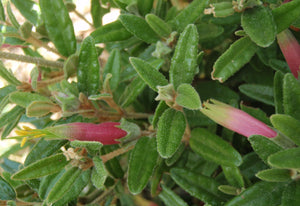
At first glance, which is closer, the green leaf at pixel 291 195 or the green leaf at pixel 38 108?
the green leaf at pixel 291 195

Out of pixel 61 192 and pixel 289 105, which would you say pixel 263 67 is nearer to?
pixel 289 105

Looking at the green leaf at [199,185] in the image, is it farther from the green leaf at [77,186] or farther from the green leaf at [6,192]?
the green leaf at [6,192]

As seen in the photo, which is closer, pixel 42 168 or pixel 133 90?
pixel 42 168

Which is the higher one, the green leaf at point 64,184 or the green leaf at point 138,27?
the green leaf at point 138,27

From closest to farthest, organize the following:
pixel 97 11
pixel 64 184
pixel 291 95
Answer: pixel 291 95 < pixel 64 184 < pixel 97 11

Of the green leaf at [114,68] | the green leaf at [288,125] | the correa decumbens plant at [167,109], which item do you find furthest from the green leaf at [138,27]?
the green leaf at [288,125]

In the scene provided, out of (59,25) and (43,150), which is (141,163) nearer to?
(43,150)


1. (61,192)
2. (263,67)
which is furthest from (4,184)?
(263,67)

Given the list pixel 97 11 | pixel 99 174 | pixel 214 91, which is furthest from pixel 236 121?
pixel 97 11
